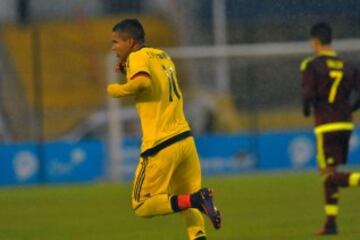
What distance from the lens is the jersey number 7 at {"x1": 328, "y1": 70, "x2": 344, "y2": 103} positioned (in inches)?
457

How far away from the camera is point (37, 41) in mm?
27203

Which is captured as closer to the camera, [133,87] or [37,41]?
[133,87]

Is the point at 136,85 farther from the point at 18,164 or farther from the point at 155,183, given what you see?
the point at 18,164

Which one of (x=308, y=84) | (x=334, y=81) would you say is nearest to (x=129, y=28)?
(x=308, y=84)

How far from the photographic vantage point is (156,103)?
926 cm

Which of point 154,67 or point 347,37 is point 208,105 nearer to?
point 347,37

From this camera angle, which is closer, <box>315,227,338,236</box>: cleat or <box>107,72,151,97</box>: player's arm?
<box>107,72,151,97</box>: player's arm

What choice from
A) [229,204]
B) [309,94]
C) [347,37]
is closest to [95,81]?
[347,37]

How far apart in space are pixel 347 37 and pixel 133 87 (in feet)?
62.9

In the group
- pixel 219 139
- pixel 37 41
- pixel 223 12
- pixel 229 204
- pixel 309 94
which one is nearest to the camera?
pixel 309 94

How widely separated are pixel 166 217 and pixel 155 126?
5.41m

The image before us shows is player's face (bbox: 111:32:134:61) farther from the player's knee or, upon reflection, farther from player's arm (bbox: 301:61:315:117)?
player's arm (bbox: 301:61:315:117)

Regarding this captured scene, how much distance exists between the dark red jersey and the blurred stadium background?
11.4m

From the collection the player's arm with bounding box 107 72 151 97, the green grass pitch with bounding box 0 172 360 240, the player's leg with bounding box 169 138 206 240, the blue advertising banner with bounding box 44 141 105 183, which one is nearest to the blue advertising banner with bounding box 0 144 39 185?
the blue advertising banner with bounding box 44 141 105 183
